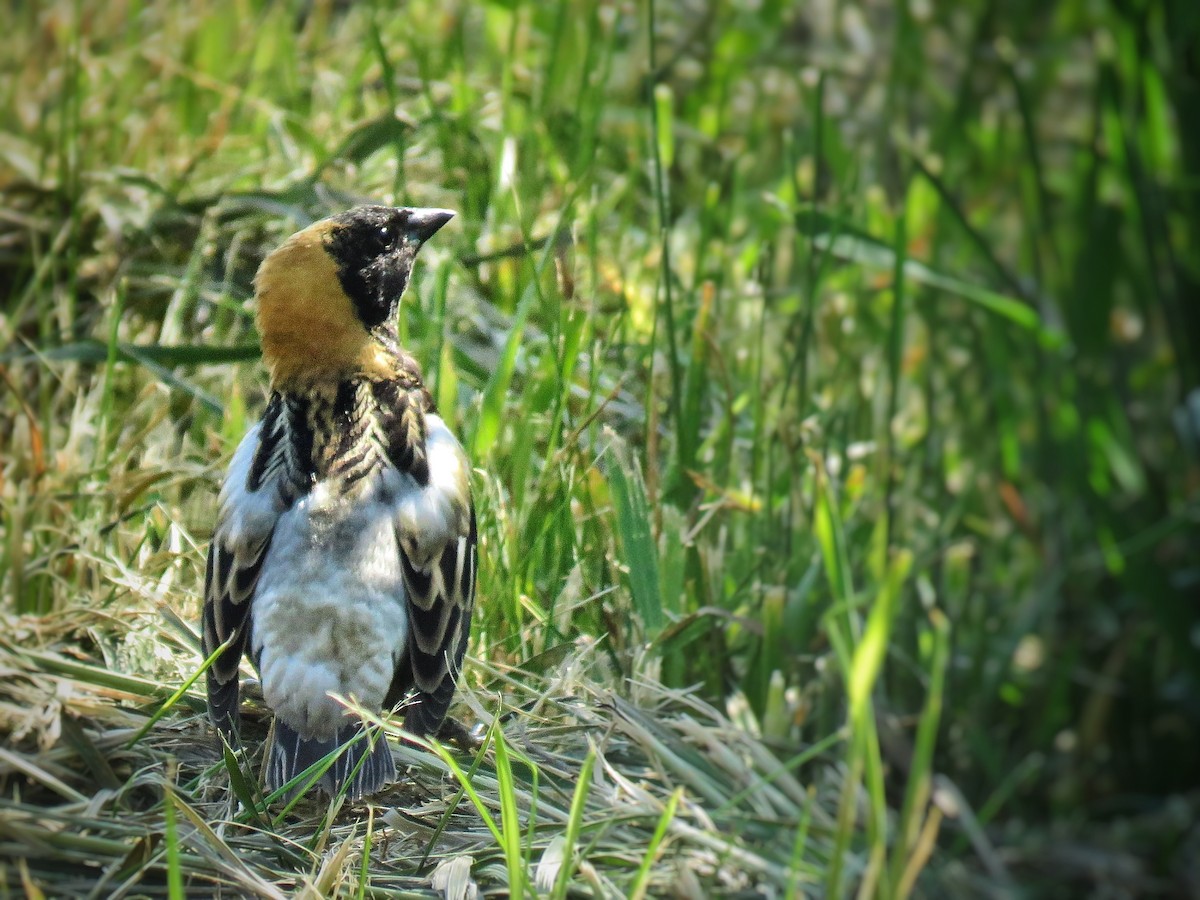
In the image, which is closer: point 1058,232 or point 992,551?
point 992,551

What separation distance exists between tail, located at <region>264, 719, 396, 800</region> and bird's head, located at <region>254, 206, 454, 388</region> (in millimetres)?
436

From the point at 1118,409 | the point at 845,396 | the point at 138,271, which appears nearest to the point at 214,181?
the point at 138,271

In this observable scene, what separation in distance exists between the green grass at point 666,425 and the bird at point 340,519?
0.08 meters

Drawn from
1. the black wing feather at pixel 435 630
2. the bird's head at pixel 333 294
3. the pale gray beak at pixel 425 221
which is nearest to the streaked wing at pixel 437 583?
the black wing feather at pixel 435 630

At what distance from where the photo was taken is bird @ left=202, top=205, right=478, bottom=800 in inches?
63.7

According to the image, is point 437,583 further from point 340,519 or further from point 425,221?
point 425,221

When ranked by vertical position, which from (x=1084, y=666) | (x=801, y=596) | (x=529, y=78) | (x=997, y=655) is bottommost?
(x=1084, y=666)

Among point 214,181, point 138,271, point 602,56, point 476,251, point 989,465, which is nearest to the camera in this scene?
point 476,251

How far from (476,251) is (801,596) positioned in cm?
78

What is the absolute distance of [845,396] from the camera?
2.88 metres

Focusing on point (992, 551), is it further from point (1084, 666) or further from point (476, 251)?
point (476, 251)

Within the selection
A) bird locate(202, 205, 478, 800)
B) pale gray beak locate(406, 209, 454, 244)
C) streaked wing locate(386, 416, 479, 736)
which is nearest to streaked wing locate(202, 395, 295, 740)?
bird locate(202, 205, 478, 800)

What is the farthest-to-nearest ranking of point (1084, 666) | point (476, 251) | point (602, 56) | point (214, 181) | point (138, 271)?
point (1084, 666) < point (602, 56) < point (214, 181) < point (138, 271) < point (476, 251)

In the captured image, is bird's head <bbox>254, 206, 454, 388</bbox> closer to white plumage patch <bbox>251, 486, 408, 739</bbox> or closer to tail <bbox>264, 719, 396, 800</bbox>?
white plumage patch <bbox>251, 486, 408, 739</bbox>
